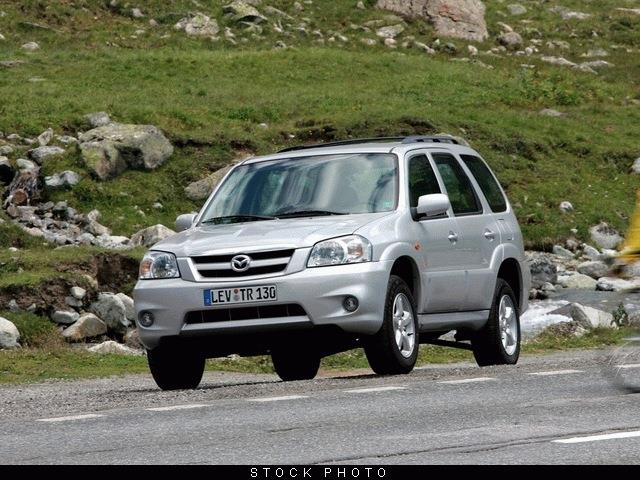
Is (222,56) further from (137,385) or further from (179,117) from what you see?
(137,385)

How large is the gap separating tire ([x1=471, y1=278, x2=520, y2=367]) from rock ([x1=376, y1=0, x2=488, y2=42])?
36.0m

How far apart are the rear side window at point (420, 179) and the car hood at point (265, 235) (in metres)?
0.72

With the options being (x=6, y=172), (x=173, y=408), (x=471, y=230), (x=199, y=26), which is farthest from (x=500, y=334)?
(x=199, y=26)

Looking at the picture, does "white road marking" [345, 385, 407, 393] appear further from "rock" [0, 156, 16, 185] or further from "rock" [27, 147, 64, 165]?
"rock" [27, 147, 64, 165]

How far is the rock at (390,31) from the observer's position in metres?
48.8

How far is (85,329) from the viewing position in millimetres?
21000

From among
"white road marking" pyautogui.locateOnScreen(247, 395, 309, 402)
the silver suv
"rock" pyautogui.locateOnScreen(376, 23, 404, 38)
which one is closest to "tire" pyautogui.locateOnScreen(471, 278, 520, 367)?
the silver suv

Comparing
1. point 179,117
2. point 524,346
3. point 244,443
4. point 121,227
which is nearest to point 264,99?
point 179,117

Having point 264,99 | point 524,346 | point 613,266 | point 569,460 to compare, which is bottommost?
point 264,99

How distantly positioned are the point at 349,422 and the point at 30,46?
110 feet

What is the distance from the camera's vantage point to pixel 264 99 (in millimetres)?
36938

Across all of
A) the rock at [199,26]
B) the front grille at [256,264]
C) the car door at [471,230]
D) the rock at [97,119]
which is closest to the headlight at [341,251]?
the front grille at [256,264]

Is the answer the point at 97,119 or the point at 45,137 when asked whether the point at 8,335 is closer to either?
the point at 45,137

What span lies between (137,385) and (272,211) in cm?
263
